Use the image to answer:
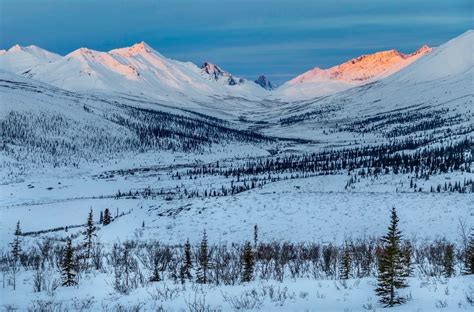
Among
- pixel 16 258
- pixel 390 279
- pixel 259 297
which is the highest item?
pixel 390 279

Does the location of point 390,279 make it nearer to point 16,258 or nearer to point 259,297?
point 259,297

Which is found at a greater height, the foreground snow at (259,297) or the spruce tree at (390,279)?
the spruce tree at (390,279)

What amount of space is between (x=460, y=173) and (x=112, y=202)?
193ft

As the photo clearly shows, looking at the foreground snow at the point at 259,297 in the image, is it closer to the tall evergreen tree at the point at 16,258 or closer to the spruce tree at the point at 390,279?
the spruce tree at the point at 390,279

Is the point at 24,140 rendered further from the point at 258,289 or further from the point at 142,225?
the point at 258,289

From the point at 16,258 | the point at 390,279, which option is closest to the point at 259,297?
the point at 390,279

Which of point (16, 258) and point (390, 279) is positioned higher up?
point (390, 279)

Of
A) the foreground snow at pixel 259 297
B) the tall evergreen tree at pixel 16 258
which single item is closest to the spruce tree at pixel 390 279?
the foreground snow at pixel 259 297

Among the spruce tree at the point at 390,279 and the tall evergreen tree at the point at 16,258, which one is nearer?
the spruce tree at the point at 390,279

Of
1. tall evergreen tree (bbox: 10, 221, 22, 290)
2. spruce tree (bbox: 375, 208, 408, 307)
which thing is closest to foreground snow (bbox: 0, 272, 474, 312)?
spruce tree (bbox: 375, 208, 408, 307)

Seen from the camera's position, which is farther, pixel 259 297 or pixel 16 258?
pixel 16 258

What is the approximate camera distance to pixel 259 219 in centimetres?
4769

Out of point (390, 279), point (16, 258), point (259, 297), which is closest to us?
point (390, 279)

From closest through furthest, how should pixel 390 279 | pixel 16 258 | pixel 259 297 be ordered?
1. pixel 390 279
2. pixel 259 297
3. pixel 16 258
